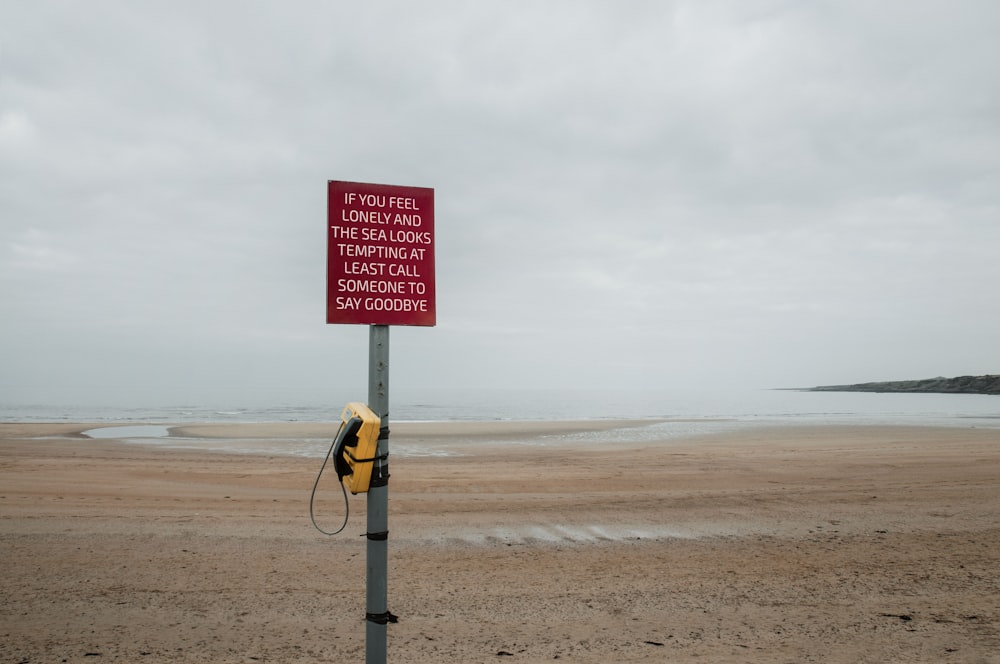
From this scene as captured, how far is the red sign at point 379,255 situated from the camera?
3.20 metres

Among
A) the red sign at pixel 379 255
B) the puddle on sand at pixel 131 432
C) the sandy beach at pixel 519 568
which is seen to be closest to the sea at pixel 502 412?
the puddle on sand at pixel 131 432

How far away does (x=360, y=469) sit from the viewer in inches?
121

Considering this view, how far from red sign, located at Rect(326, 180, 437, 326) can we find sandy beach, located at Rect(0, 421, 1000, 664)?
2.65 metres

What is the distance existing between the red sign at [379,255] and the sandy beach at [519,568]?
265 cm

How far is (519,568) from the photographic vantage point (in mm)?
6414

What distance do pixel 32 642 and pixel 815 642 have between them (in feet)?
19.2

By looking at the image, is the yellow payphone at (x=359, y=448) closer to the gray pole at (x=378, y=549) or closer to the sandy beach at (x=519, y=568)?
the gray pole at (x=378, y=549)

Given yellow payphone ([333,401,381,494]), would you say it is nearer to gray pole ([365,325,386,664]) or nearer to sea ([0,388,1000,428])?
gray pole ([365,325,386,664])

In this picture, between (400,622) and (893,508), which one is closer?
(400,622)

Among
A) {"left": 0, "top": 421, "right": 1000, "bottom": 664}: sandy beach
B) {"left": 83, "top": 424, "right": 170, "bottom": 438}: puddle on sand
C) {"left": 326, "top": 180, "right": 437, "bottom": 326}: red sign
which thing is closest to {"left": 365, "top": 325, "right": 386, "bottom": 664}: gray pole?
{"left": 326, "top": 180, "right": 437, "bottom": 326}: red sign

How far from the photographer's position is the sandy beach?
4.54m

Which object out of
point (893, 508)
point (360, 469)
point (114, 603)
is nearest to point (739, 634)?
point (360, 469)

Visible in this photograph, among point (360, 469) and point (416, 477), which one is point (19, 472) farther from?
point (360, 469)

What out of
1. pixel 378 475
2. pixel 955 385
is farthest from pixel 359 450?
pixel 955 385
